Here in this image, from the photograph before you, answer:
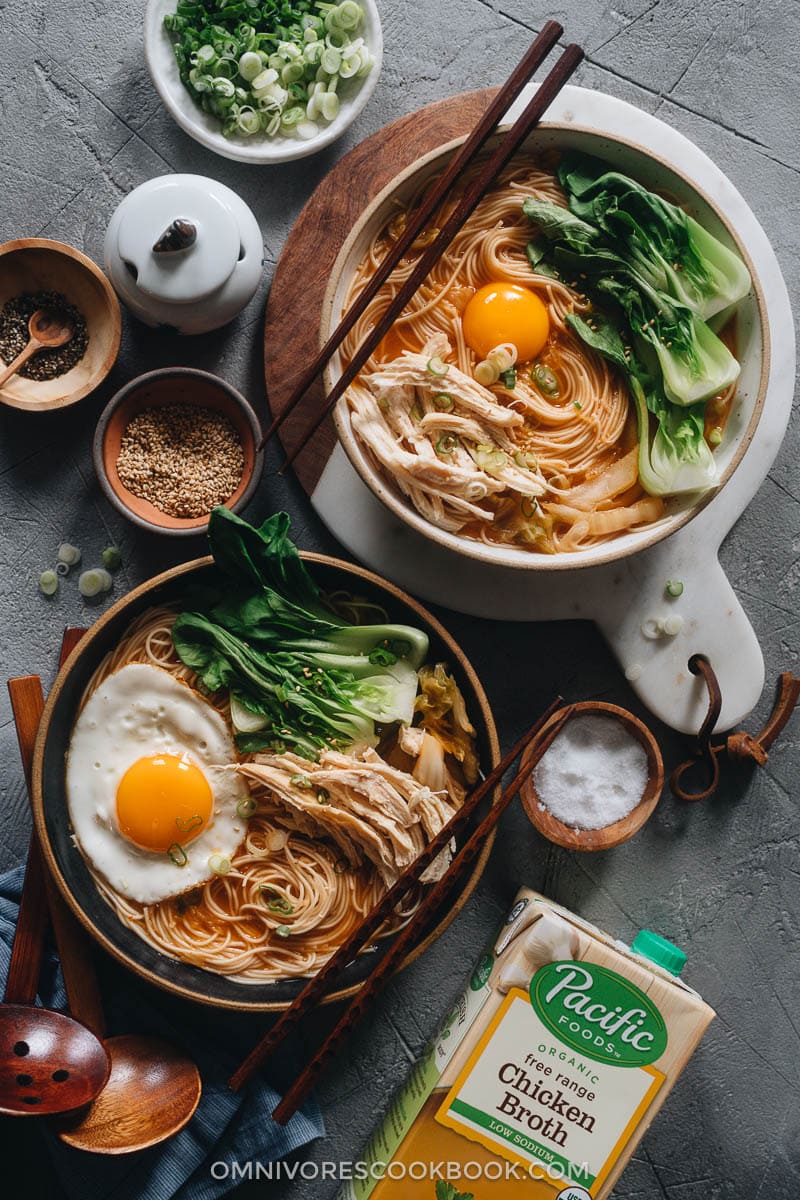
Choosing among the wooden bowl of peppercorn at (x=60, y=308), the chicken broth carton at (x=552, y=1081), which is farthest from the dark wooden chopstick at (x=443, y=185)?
the chicken broth carton at (x=552, y=1081)

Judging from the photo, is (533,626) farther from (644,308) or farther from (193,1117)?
(193,1117)

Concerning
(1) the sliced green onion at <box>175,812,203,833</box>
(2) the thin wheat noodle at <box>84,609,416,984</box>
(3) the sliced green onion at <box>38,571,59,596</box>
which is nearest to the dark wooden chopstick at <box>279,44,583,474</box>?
(2) the thin wheat noodle at <box>84,609,416,984</box>

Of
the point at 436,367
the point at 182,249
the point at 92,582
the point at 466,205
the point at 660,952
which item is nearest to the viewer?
the point at 466,205

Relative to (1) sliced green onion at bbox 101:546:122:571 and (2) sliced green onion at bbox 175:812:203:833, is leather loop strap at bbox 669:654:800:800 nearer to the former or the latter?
(2) sliced green onion at bbox 175:812:203:833

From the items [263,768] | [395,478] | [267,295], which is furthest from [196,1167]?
[267,295]

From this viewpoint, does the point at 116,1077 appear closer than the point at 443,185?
No

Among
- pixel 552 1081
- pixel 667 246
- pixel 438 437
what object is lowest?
pixel 552 1081

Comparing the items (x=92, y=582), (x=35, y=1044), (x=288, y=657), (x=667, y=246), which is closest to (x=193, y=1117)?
(x=35, y=1044)

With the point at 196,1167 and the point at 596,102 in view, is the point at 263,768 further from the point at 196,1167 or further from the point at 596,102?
the point at 596,102
